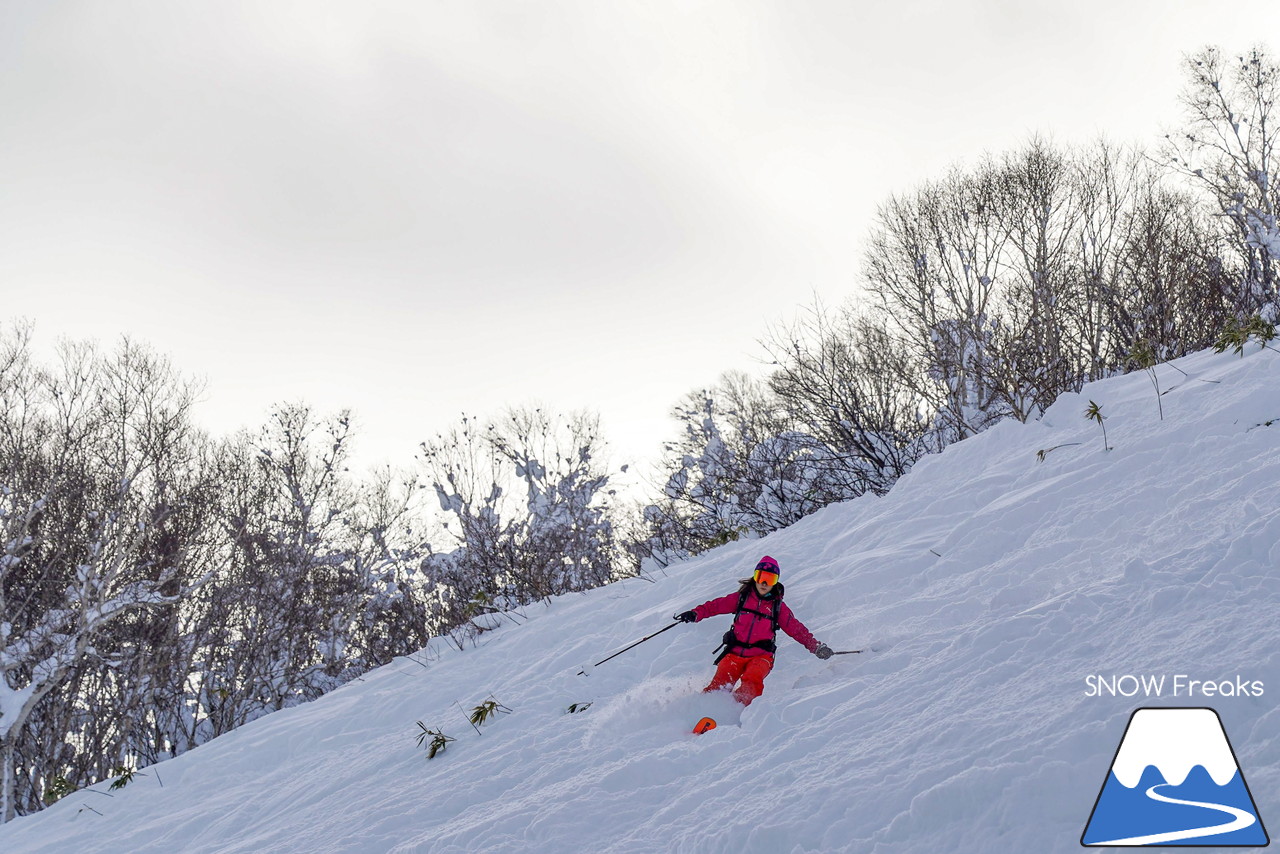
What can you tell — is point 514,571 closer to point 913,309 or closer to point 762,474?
point 762,474

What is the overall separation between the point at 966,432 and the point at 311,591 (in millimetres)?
15025

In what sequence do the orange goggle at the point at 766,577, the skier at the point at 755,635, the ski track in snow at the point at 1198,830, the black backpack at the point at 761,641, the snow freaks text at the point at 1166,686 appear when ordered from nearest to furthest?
the ski track in snow at the point at 1198,830 → the snow freaks text at the point at 1166,686 → the skier at the point at 755,635 → the black backpack at the point at 761,641 → the orange goggle at the point at 766,577

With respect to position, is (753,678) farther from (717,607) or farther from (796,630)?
(717,607)

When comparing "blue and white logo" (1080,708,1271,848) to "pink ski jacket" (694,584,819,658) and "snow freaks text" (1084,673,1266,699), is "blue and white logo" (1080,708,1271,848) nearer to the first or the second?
"snow freaks text" (1084,673,1266,699)

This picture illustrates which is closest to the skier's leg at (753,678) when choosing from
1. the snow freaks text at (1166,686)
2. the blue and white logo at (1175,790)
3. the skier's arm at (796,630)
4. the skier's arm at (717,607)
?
the skier's arm at (796,630)

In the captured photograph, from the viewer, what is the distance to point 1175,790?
1.83 m

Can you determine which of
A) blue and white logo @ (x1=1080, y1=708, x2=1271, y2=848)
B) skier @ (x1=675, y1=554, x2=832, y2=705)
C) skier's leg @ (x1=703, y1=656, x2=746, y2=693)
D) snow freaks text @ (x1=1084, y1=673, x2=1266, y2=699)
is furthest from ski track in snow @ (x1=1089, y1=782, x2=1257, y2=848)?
skier's leg @ (x1=703, y1=656, x2=746, y2=693)

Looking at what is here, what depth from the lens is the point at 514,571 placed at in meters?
10.2

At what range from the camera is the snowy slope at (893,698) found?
209 cm

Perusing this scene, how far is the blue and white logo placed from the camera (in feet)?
5.34

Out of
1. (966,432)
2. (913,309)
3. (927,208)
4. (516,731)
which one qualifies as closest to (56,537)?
(516,731)

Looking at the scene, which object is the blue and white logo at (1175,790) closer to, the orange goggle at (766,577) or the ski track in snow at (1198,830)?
the ski track in snow at (1198,830)

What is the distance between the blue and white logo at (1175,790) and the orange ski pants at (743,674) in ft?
6.08

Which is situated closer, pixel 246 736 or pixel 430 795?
pixel 430 795
